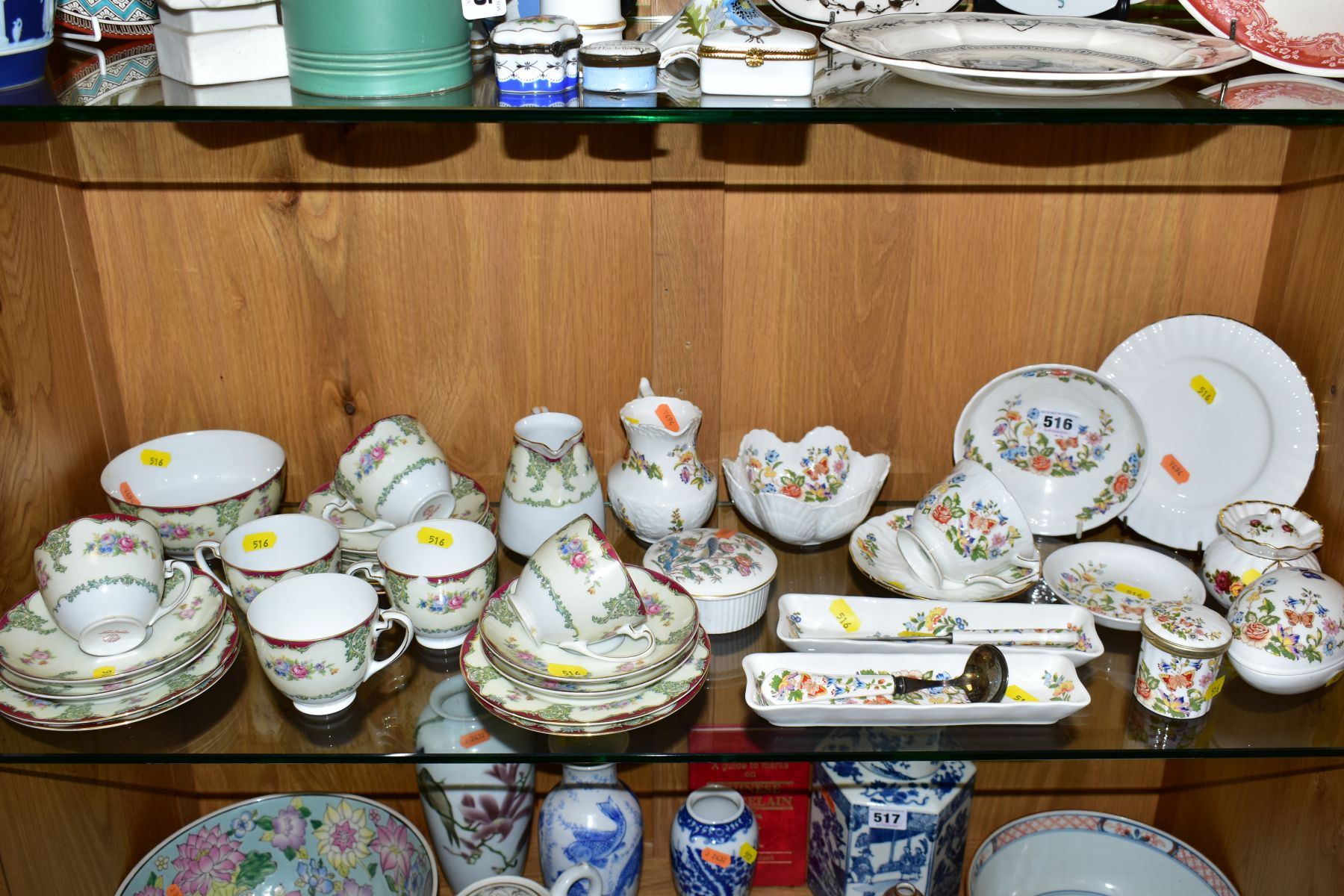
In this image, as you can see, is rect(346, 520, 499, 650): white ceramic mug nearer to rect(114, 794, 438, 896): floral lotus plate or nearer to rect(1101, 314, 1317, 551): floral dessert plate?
rect(114, 794, 438, 896): floral lotus plate

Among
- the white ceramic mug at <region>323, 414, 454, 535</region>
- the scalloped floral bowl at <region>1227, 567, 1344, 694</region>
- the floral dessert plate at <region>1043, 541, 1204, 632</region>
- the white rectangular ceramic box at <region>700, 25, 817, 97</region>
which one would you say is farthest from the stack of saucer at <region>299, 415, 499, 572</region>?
the scalloped floral bowl at <region>1227, 567, 1344, 694</region>

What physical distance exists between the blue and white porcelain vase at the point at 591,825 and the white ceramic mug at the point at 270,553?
1.18 ft

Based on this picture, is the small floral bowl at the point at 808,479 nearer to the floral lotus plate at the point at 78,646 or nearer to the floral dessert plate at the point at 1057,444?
the floral dessert plate at the point at 1057,444

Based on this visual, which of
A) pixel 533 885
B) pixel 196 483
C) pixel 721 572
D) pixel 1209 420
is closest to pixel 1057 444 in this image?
pixel 1209 420

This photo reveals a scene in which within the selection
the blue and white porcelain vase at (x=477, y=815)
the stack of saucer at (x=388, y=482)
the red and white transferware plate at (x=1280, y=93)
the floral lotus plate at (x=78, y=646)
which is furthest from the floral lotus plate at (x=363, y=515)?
the red and white transferware plate at (x=1280, y=93)

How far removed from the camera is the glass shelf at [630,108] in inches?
32.0

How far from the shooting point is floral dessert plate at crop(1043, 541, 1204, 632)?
1.08 m

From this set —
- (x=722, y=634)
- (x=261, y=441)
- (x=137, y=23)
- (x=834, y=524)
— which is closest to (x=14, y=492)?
(x=261, y=441)

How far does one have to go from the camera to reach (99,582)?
97cm

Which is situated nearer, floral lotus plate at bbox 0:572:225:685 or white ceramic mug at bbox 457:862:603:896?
floral lotus plate at bbox 0:572:225:685

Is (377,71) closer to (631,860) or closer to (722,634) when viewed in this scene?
(722,634)

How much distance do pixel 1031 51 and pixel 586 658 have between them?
59cm

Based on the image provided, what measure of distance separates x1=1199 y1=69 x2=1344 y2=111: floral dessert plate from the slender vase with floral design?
1.67 feet

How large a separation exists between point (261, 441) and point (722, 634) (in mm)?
506
